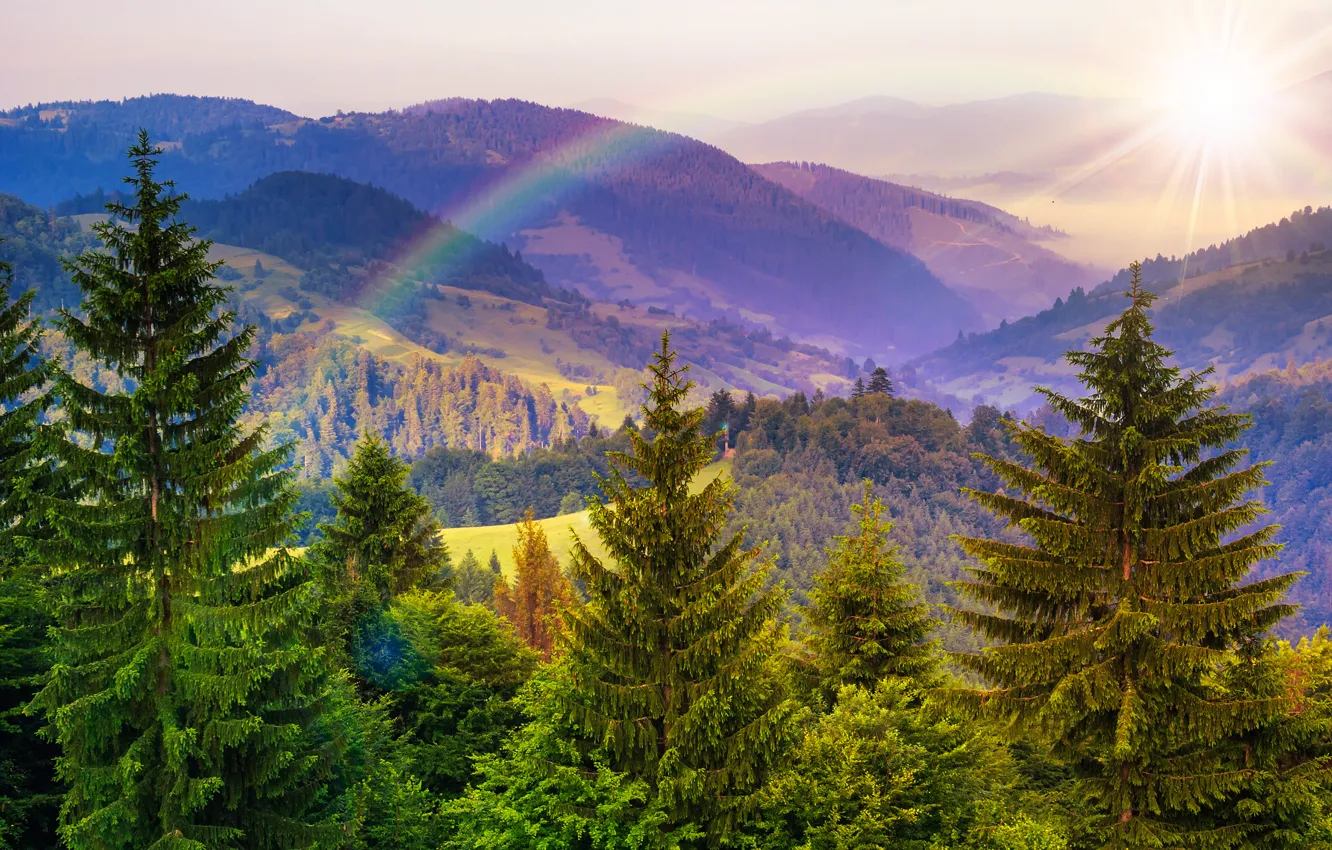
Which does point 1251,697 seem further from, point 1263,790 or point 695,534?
point 695,534

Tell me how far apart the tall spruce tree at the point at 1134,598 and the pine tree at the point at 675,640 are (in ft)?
14.2

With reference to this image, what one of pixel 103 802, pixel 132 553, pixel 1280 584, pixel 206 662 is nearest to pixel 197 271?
pixel 132 553

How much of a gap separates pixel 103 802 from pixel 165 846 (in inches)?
63.6

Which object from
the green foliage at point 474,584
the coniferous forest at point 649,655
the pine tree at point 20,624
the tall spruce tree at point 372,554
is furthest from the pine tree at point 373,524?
the green foliage at point 474,584

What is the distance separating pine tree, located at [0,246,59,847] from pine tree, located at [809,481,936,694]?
20.2 metres

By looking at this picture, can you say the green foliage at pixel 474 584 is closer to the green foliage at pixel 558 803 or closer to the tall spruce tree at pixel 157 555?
the green foliage at pixel 558 803

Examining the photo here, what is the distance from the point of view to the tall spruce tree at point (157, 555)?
683 inches

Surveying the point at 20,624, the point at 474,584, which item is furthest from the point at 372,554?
the point at 474,584

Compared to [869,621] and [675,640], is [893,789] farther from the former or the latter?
[869,621]

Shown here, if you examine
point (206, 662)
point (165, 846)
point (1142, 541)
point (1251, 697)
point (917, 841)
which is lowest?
point (917, 841)

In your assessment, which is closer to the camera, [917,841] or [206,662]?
[206,662]

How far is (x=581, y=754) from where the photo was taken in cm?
2012

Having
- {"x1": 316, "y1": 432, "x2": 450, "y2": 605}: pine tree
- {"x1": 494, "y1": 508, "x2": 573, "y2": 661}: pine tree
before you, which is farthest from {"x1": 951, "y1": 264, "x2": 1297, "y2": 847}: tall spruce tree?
{"x1": 494, "y1": 508, "x2": 573, "y2": 661}: pine tree

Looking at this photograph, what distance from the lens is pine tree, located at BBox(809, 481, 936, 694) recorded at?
96.5ft
